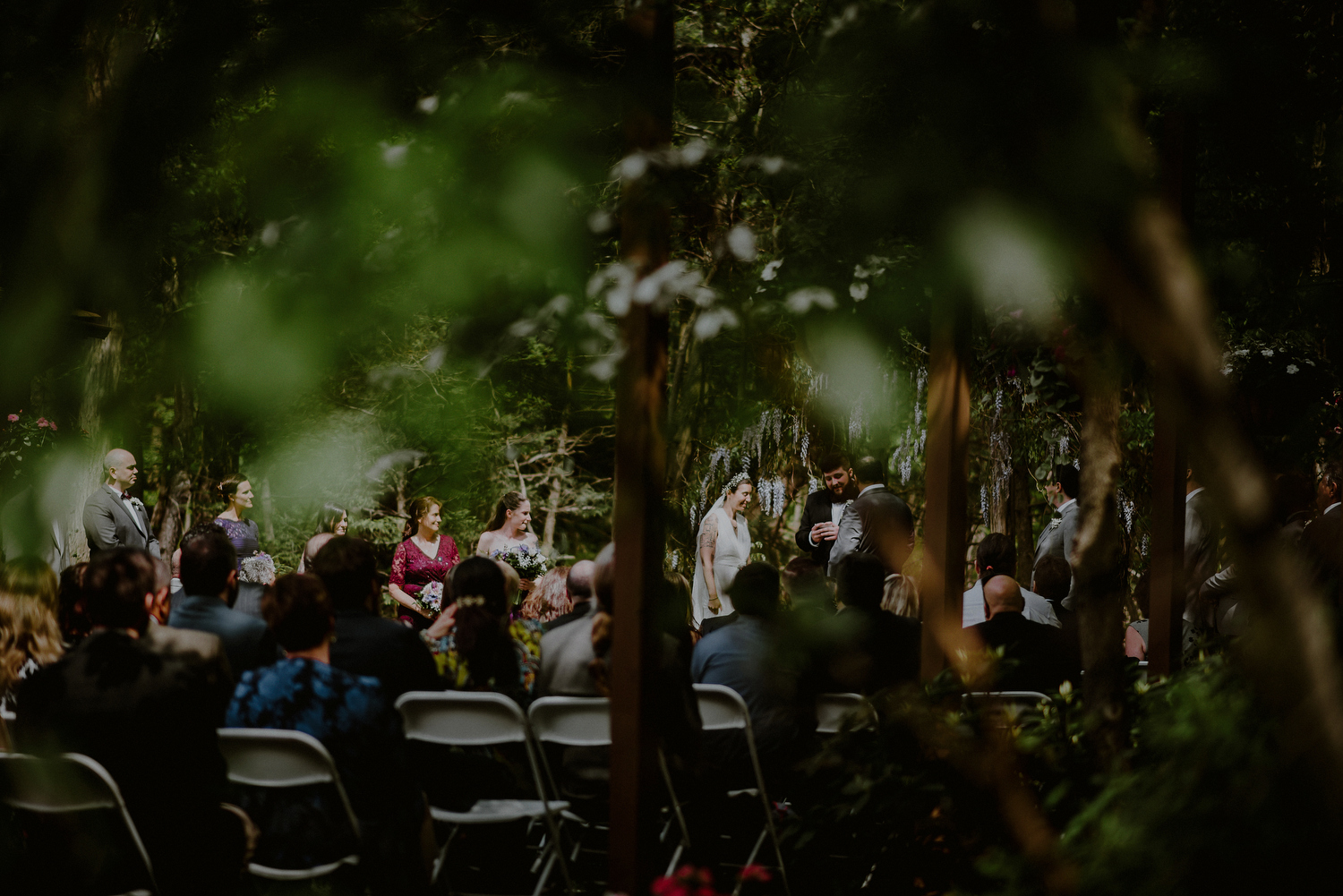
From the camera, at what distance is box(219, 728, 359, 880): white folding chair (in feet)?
10.5

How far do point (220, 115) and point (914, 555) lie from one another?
20.2ft

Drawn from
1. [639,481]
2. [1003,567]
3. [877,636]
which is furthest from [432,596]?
[639,481]

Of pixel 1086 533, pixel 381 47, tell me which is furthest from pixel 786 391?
pixel 1086 533

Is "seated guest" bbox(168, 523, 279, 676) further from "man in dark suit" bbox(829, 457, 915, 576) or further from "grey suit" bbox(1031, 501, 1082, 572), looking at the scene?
"grey suit" bbox(1031, 501, 1082, 572)

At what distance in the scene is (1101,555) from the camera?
2.94m

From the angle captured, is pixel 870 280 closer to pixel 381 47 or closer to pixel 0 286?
pixel 381 47

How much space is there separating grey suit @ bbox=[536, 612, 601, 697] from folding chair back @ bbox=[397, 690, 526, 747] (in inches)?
21.3

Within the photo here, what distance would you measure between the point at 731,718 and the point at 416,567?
3.79 m

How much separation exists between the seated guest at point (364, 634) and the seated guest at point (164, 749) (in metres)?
0.81

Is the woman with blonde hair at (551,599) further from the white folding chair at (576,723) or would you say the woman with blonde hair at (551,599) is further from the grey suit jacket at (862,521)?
the white folding chair at (576,723)

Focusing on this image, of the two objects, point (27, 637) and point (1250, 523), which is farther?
point (27, 637)

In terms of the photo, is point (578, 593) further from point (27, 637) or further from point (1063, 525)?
point (1063, 525)

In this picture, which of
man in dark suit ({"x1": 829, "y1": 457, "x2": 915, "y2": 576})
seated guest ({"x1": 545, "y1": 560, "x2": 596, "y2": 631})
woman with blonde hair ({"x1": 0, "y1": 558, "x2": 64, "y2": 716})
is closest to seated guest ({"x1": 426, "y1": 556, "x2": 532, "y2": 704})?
seated guest ({"x1": 545, "y1": 560, "x2": 596, "y2": 631})

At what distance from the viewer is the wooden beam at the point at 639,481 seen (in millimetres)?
1449
